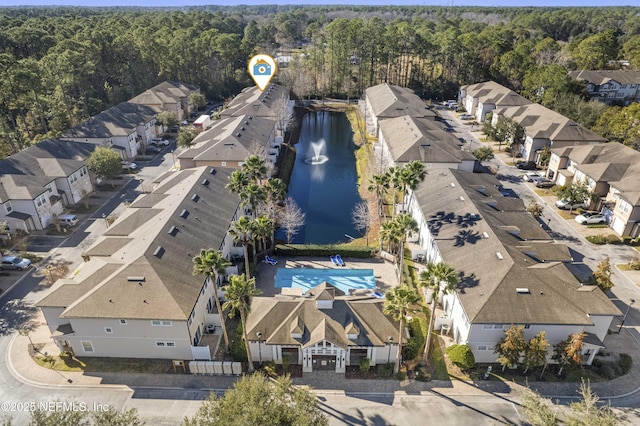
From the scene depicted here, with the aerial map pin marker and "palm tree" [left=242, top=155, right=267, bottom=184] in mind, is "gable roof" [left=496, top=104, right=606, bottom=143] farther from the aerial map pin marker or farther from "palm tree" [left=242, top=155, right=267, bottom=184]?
"palm tree" [left=242, top=155, right=267, bottom=184]

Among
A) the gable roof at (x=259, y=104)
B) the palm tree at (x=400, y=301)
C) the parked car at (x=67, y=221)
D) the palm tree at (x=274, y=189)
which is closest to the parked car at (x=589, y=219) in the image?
the palm tree at (x=400, y=301)

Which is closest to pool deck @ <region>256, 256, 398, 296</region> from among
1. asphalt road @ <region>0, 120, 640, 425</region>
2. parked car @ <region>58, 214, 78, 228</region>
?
asphalt road @ <region>0, 120, 640, 425</region>

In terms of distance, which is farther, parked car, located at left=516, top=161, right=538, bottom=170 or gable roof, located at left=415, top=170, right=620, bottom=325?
parked car, located at left=516, top=161, right=538, bottom=170

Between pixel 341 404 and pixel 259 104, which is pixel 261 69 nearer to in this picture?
pixel 259 104

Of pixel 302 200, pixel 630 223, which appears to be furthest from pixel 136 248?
pixel 630 223

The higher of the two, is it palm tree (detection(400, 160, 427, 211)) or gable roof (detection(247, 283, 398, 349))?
palm tree (detection(400, 160, 427, 211))

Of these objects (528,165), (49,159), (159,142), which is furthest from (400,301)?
(159,142)
